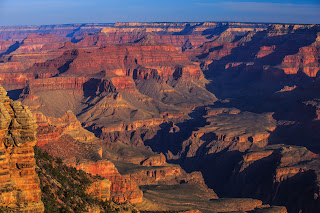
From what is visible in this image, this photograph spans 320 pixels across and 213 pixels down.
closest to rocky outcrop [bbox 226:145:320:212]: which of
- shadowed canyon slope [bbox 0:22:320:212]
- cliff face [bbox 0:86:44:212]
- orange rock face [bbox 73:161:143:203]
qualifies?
shadowed canyon slope [bbox 0:22:320:212]

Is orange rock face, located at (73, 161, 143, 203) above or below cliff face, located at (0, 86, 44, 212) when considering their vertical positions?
below

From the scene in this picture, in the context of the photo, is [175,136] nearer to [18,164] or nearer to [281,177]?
[281,177]

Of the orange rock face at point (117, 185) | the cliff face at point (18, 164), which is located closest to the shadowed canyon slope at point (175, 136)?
the orange rock face at point (117, 185)

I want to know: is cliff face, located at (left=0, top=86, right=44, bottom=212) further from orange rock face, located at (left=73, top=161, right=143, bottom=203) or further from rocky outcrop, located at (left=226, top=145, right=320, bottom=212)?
rocky outcrop, located at (left=226, top=145, right=320, bottom=212)

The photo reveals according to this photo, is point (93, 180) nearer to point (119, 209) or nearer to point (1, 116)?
point (119, 209)

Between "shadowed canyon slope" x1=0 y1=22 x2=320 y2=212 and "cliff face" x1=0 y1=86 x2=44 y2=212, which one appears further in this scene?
"shadowed canyon slope" x1=0 y1=22 x2=320 y2=212

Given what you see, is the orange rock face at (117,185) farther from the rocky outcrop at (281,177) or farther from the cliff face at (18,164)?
the rocky outcrop at (281,177)

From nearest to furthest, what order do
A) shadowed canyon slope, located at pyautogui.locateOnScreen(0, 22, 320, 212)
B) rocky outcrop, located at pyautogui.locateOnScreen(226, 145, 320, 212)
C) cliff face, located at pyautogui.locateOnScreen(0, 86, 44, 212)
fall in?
cliff face, located at pyautogui.locateOnScreen(0, 86, 44, 212)
shadowed canyon slope, located at pyautogui.locateOnScreen(0, 22, 320, 212)
rocky outcrop, located at pyautogui.locateOnScreen(226, 145, 320, 212)

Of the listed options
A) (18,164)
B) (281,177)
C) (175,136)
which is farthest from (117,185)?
(175,136)
